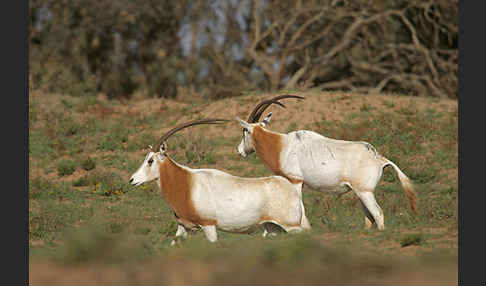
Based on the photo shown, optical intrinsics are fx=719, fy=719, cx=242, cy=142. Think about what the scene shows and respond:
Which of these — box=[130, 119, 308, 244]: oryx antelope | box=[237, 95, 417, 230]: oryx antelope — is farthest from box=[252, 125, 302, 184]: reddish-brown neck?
box=[130, 119, 308, 244]: oryx antelope

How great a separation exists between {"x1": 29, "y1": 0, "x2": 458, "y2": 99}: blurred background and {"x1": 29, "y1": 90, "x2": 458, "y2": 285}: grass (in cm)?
787

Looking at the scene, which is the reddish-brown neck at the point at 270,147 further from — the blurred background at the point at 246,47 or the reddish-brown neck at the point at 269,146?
the blurred background at the point at 246,47

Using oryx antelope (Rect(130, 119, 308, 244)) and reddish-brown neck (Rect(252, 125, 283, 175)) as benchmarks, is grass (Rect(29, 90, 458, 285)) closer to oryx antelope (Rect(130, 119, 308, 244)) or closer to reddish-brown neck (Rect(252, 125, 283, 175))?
oryx antelope (Rect(130, 119, 308, 244))

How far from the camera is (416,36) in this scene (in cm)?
3409

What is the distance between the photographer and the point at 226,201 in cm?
989

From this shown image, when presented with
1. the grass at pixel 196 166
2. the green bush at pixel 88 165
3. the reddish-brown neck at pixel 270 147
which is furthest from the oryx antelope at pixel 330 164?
the green bush at pixel 88 165

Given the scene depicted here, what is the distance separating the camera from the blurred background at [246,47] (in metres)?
34.0

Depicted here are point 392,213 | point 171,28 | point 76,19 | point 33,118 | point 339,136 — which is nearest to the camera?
point 392,213

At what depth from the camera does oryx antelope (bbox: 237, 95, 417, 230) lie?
11.5 m

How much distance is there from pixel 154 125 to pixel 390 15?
16858 mm

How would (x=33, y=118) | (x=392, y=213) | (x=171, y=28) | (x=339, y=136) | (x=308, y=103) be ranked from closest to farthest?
(x=392, y=213), (x=339, y=136), (x=308, y=103), (x=33, y=118), (x=171, y=28)

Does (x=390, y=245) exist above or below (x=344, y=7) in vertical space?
below

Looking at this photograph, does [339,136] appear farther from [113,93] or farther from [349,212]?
[113,93]

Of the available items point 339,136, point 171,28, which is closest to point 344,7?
point 171,28
